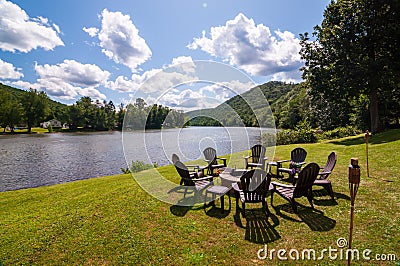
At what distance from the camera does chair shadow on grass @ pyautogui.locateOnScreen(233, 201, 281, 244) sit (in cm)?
422

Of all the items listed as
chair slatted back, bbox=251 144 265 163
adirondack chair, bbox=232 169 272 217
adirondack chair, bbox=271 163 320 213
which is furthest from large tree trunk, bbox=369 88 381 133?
adirondack chair, bbox=232 169 272 217

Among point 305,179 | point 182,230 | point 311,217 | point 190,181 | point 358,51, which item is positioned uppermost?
point 358,51

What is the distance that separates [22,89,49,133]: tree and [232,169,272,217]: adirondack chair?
77507 millimetres

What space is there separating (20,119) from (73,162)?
55.6 meters

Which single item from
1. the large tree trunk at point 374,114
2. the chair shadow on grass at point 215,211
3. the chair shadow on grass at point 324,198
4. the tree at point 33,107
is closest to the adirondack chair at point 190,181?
the chair shadow on grass at point 215,211

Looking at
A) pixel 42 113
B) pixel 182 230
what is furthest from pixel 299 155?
pixel 42 113

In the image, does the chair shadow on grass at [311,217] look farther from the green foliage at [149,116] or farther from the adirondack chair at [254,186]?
the green foliage at [149,116]

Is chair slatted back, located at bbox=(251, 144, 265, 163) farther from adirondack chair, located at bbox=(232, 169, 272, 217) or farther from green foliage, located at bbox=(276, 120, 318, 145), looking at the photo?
green foliage, located at bbox=(276, 120, 318, 145)

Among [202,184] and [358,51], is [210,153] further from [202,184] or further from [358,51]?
[358,51]

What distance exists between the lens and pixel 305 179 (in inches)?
209

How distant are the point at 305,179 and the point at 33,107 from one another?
7920 cm

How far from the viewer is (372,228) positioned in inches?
169

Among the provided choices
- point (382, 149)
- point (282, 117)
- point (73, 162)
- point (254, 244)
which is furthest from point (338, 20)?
point (282, 117)

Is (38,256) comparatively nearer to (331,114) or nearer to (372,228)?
(372,228)
